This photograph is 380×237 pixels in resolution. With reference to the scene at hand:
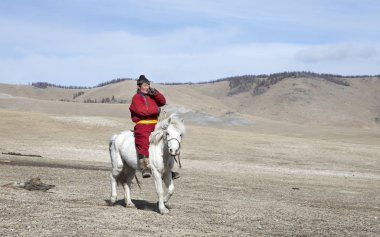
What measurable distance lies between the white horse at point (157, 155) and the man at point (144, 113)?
214mm

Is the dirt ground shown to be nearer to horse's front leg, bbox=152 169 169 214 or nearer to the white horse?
horse's front leg, bbox=152 169 169 214

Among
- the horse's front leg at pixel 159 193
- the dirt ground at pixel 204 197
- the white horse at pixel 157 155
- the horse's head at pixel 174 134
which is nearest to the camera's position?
the dirt ground at pixel 204 197

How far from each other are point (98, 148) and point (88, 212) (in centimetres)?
2840

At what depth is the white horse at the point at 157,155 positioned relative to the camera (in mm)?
13000

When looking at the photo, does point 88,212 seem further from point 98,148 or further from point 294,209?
point 98,148

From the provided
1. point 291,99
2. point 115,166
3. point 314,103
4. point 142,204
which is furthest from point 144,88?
point 291,99

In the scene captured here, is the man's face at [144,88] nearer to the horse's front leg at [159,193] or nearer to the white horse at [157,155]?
the white horse at [157,155]

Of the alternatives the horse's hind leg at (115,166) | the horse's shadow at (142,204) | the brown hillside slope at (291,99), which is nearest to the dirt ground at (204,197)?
the horse's shadow at (142,204)

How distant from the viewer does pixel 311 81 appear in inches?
7515

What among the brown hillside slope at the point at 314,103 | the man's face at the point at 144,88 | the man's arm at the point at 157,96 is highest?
the man's face at the point at 144,88

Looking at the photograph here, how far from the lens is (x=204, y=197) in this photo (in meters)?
17.8

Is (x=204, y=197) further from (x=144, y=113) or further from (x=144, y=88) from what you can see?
(x=144, y=88)

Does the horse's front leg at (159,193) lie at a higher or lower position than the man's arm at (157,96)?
lower

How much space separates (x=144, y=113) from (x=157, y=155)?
3.85 ft
